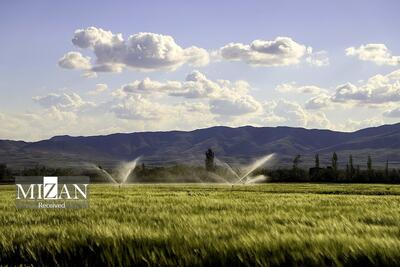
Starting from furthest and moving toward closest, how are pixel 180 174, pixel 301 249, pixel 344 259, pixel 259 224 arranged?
pixel 180 174
pixel 259 224
pixel 301 249
pixel 344 259

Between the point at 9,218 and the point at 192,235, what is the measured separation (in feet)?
24.5

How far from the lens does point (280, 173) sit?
12175cm

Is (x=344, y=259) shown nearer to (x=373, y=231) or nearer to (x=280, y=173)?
(x=373, y=231)

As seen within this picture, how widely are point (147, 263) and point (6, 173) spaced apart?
12953 centimetres

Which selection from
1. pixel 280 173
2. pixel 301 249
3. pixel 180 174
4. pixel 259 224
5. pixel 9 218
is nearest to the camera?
pixel 301 249

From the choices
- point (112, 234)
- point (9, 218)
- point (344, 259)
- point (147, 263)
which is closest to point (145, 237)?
point (112, 234)

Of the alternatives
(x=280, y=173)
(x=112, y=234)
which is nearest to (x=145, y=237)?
(x=112, y=234)

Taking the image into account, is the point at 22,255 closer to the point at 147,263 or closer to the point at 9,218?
the point at 147,263

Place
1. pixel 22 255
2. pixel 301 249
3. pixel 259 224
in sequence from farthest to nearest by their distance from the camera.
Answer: pixel 259 224 → pixel 22 255 → pixel 301 249

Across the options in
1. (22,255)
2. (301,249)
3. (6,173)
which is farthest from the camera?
(6,173)

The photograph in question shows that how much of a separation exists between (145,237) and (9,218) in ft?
22.9

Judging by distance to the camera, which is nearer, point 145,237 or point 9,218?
point 145,237

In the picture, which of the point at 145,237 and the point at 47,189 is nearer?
the point at 145,237

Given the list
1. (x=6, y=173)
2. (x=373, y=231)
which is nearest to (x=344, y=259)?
(x=373, y=231)
